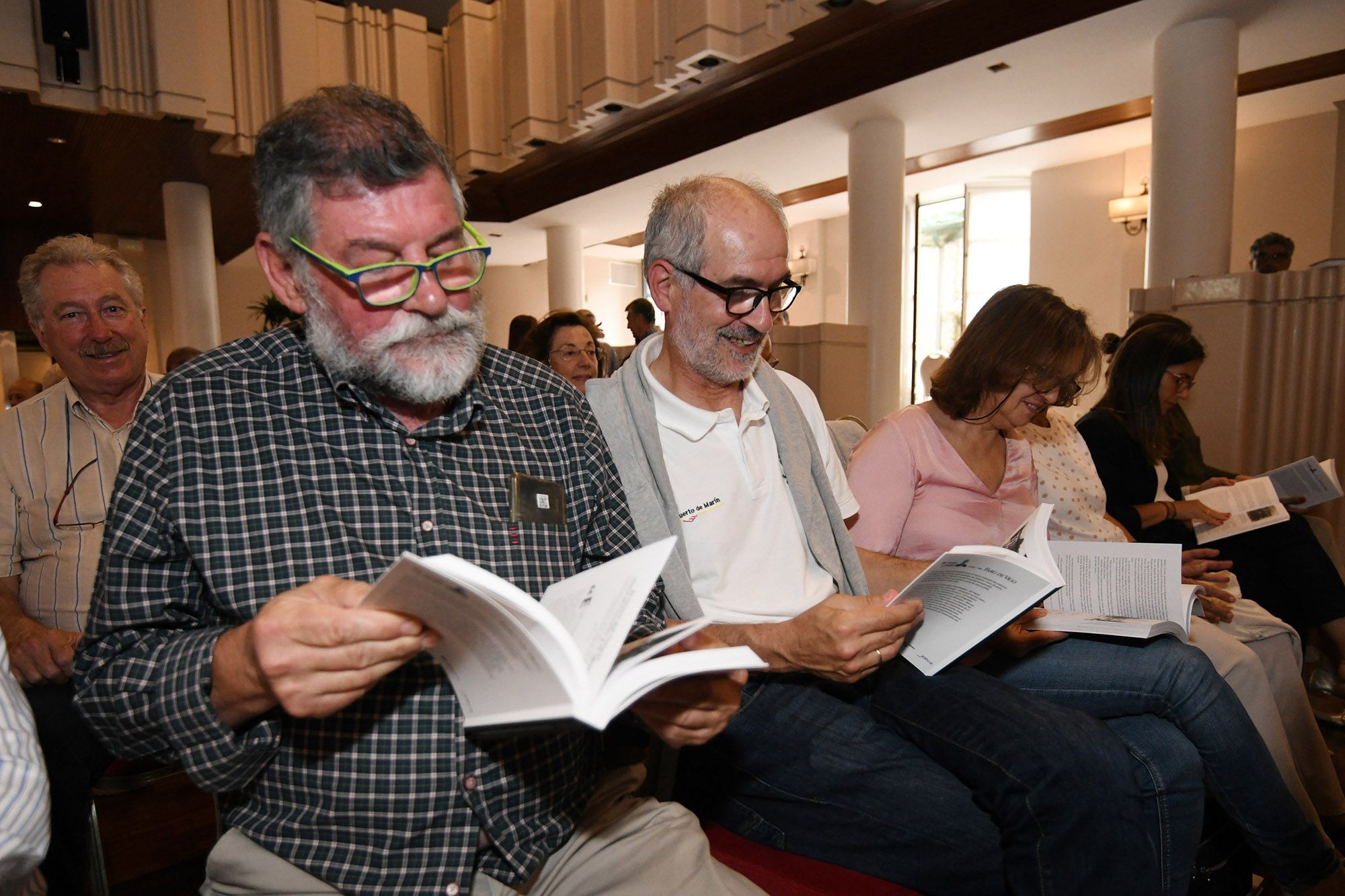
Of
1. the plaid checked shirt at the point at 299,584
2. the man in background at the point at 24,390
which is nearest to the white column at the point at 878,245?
the plaid checked shirt at the point at 299,584

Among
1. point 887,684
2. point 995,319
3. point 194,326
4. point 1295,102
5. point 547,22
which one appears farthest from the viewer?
point 547,22

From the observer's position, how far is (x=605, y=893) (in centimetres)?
117

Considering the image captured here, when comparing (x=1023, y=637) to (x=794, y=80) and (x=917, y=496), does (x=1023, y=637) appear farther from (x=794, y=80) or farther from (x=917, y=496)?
(x=794, y=80)

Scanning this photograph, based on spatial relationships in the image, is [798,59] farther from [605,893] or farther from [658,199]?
[605,893]

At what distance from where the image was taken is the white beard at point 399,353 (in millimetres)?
1203

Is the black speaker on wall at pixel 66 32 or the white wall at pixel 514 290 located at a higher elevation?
the black speaker on wall at pixel 66 32

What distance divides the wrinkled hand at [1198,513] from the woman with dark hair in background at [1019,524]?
0.93 metres

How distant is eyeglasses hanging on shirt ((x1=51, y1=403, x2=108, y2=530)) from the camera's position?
2.18m

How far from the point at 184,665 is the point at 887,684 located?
50.2 inches

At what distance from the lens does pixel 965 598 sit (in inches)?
58.1

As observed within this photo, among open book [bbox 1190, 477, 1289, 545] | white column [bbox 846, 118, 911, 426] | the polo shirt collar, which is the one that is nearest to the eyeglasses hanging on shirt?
the polo shirt collar

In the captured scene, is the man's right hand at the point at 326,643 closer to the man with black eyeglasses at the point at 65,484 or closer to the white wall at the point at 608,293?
the man with black eyeglasses at the point at 65,484

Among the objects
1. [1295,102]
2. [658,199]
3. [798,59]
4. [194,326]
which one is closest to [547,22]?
[798,59]

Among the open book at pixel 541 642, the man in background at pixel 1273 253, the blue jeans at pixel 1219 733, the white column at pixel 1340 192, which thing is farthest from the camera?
the white column at pixel 1340 192
